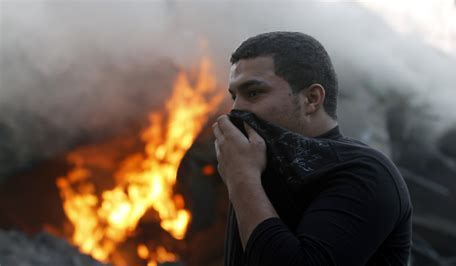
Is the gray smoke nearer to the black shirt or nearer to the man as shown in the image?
the man

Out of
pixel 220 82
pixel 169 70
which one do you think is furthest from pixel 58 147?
pixel 220 82

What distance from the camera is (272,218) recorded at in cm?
118

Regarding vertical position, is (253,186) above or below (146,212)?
above

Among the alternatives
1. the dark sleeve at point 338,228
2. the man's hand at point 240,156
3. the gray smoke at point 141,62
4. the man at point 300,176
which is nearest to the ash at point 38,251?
the gray smoke at point 141,62

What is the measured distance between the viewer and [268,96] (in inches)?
55.7

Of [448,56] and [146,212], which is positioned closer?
[146,212]

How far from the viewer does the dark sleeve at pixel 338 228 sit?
1117 mm

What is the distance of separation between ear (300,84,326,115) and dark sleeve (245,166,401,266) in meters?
0.28

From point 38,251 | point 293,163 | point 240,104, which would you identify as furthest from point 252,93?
point 38,251

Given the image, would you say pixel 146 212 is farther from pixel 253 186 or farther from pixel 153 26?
pixel 253 186

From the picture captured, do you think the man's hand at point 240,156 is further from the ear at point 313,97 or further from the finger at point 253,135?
the ear at point 313,97

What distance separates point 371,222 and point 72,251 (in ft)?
16.1

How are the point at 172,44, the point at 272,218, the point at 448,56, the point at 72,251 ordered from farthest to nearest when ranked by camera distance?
1. the point at 448,56
2. the point at 172,44
3. the point at 72,251
4. the point at 272,218

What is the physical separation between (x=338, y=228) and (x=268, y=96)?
442mm
